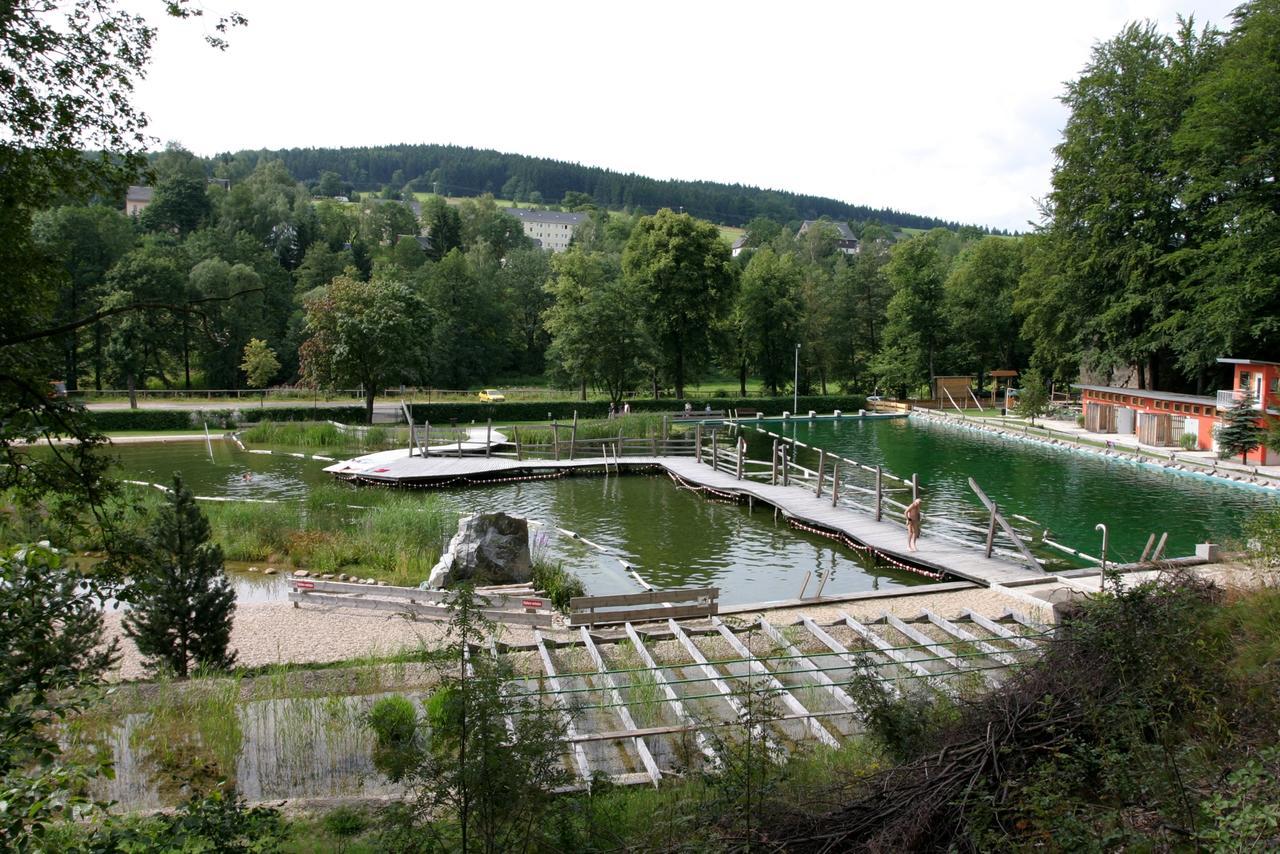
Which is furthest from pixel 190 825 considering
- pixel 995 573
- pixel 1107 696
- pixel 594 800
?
pixel 995 573

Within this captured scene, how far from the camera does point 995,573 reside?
49.5ft

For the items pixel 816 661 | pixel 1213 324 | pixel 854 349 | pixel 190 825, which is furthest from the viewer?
pixel 854 349

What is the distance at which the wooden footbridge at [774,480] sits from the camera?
16.2 meters

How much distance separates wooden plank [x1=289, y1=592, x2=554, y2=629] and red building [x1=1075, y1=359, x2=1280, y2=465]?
82.1 feet

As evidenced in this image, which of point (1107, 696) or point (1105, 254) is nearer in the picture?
point (1107, 696)

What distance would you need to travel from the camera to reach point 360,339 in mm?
36812

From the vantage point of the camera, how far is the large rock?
47.8ft

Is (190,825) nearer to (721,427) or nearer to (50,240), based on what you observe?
(721,427)

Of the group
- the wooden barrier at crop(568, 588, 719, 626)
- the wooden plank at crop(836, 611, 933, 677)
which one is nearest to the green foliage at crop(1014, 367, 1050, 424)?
the wooden plank at crop(836, 611, 933, 677)

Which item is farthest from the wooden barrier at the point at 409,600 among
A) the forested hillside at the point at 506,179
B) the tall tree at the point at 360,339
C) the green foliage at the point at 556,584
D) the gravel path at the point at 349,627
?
the forested hillside at the point at 506,179

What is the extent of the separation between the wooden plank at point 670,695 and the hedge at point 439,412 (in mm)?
27656

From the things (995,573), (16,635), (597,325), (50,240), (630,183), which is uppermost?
(630,183)

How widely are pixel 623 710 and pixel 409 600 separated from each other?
5.77m

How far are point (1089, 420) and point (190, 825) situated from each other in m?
39.6
